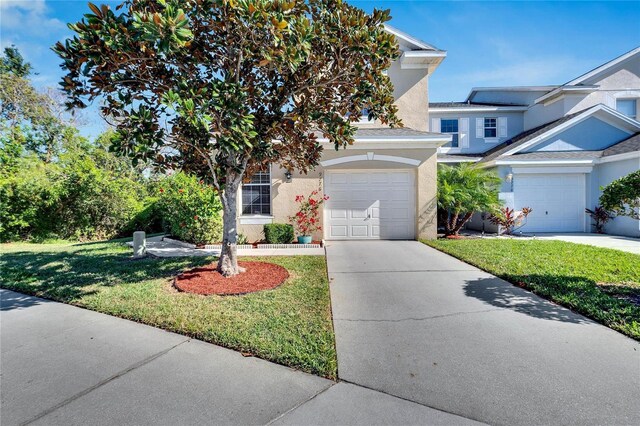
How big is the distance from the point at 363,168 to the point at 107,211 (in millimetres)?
10718

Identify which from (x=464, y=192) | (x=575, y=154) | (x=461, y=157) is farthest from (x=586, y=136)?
(x=464, y=192)

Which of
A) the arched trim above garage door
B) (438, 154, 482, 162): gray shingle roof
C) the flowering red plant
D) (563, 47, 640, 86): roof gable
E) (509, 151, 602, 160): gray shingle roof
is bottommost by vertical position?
the flowering red plant

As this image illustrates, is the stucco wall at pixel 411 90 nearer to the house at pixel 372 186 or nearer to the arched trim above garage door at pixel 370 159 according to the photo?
the house at pixel 372 186

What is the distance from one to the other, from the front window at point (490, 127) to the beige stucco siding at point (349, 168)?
9466 millimetres

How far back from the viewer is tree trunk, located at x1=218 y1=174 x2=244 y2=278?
6074 millimetres

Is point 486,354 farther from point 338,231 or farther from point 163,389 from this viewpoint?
point 338,231

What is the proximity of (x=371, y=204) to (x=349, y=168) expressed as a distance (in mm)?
1508

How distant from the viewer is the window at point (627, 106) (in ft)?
54.3

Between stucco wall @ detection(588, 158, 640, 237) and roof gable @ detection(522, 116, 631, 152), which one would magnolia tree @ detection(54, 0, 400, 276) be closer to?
stucco wall @ detection(588, 158, 640, 237)

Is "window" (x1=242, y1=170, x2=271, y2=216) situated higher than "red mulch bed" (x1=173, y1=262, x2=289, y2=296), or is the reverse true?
"window" (x1=242, y1=170, x2=271, y2=216)

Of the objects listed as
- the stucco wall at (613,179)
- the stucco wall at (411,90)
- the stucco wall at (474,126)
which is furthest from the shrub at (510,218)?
the stucco wall at (474,126)

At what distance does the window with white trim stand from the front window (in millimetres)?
6006

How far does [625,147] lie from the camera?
40.0ft

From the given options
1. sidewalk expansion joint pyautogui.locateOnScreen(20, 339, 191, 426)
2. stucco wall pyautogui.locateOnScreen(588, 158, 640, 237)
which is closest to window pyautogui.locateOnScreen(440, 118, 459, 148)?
stucco wall pyautogui.locateOnScreen(588, 158, 640, 237)
